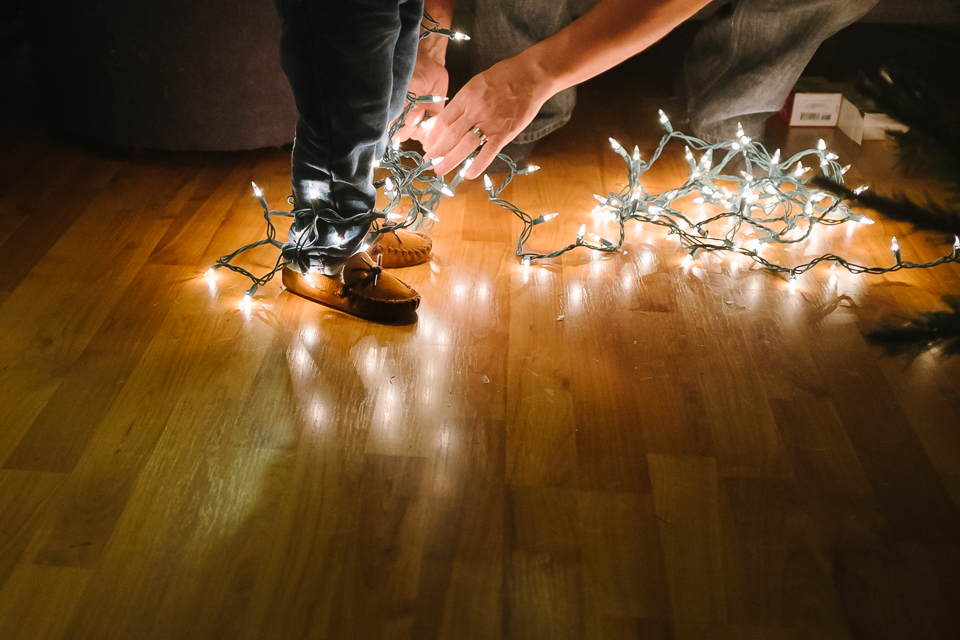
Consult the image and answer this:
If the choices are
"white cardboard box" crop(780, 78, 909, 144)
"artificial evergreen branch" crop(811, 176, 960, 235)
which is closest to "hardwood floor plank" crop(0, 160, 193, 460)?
"artificial evergreen branch" crop(811, 176, 960, 235)

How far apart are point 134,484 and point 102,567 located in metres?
0.12

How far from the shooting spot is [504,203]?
1551 mm

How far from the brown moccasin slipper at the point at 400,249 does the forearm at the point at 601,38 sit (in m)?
0.35

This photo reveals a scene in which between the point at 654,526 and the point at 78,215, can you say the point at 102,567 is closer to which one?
the point at 654,526

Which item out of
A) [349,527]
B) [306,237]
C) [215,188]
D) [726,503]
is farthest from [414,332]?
[215,188]

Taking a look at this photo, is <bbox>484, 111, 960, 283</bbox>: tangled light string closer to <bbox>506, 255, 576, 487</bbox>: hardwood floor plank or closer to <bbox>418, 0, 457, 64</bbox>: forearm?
<bbox>506, 255, 576, 487</bbox>: hardwood floor plank

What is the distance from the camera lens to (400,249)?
1.39m

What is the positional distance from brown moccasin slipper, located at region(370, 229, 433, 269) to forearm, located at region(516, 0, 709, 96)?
1.16 feet

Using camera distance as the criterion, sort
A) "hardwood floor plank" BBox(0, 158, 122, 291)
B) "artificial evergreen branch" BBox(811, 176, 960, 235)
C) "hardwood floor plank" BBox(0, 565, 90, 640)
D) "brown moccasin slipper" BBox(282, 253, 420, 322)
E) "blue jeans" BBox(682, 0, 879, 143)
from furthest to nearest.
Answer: "blue jeans" BBox(682, 0, 879, 143) → "hardwood floor plank" BBox(0, 158, 122, 291) → "brown moccasin slipper" BBox(282, 253, 420, 322) → "hardwood floor plank" BBox(0, 565, 90, 640) → "artificial evergreen branch" BBox(811, 176, 960, 235)

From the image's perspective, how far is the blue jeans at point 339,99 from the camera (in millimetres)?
968

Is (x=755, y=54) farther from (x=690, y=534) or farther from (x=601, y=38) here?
(x=690, y=534)

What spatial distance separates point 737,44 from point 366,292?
1.10m

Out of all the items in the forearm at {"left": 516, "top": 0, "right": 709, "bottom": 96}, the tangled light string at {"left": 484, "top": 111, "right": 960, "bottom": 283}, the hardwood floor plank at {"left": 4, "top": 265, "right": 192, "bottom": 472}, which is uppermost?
the forearm at {"left": 516, "top": 0, "right": 709, "bottom": 96}

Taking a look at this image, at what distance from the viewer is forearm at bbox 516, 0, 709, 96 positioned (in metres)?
1.28
